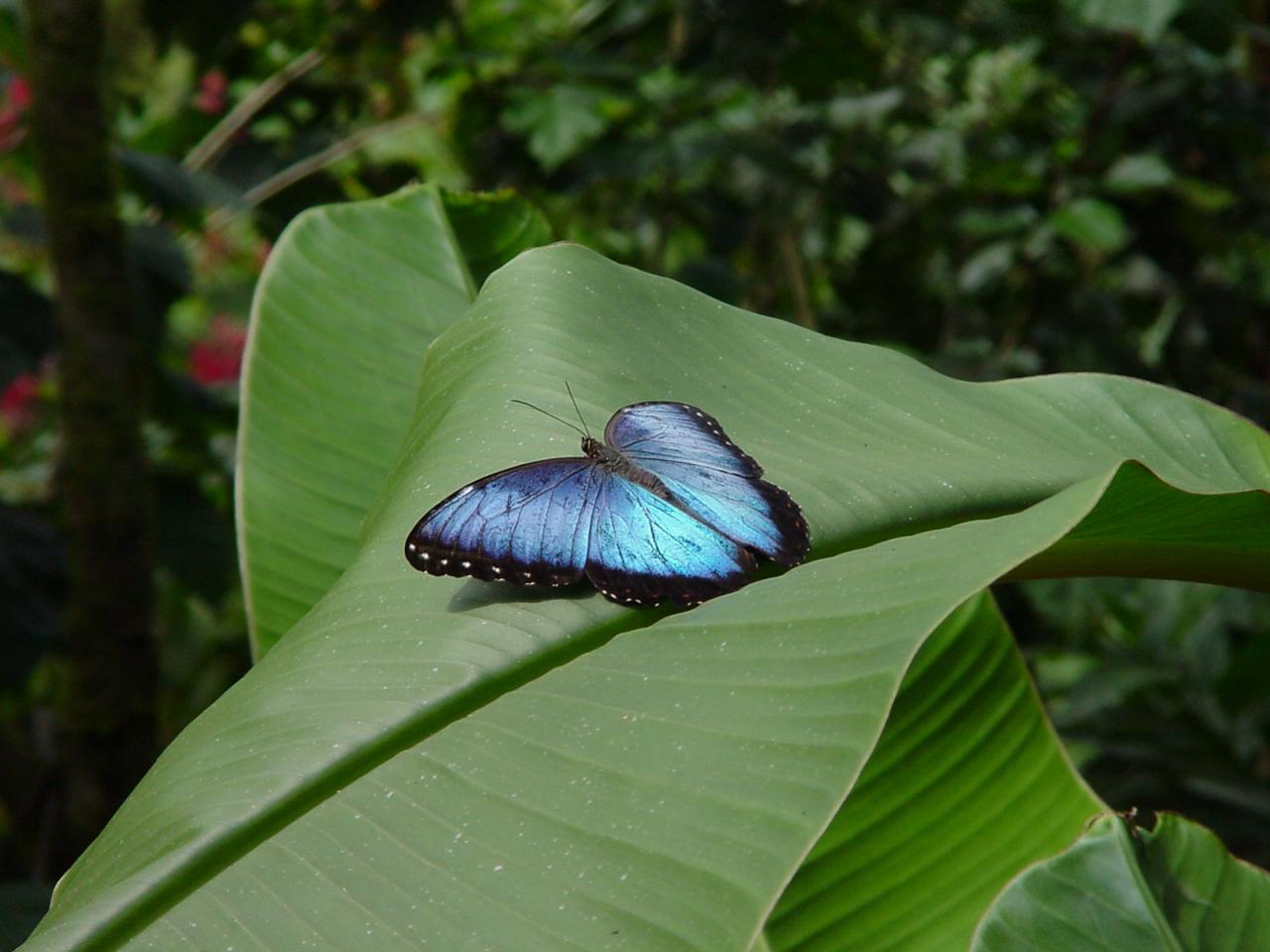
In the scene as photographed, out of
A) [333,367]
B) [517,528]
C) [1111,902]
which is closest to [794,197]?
[333,367]

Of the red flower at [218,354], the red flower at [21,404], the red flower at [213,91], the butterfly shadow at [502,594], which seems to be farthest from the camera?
the red flower at [218,354]

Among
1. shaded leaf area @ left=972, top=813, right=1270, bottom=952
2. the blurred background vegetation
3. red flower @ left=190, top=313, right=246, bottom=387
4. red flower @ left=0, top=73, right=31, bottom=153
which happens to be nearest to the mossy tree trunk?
the blurred background vegetation

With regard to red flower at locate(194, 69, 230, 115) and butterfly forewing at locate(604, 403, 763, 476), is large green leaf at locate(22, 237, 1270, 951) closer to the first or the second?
butterfly forewing at locate(604, 403, 763, 476)

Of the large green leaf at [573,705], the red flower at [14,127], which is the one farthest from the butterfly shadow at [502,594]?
the red flower at [14,127]

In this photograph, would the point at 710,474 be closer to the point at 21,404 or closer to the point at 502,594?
the point at 502,594

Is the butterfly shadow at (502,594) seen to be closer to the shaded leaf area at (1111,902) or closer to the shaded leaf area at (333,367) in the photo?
the shaded leaf area at (1111,902)

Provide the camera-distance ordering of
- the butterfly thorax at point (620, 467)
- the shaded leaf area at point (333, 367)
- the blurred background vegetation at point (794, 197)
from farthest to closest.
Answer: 1. the blurred background vegetation at point (794, 197)
2. the shaded leaf area at point (333, 367)
3. the butterfly thorax at point (620, 467)

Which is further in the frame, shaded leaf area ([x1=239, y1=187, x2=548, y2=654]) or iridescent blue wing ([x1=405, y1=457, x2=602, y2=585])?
shaded leaf area ([x1=239, y1=187, x2=548, y2=654])

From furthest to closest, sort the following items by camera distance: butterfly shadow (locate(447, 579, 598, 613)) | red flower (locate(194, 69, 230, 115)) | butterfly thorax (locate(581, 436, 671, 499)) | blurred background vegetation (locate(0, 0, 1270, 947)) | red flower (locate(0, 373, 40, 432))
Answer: red flower (locate(0, 373, 40, 432)) → red flower (locate(194, 69, 230, 115)) → blurred background vegetation (locate(0, 0, 1270, 947)) → butterfly thorax (locate(581, 436, 671, 499)) → butterfly shadow (locate(447, 579, 598, 613))

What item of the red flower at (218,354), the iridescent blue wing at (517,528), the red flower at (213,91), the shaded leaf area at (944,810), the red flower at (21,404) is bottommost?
the red flower at (218,354)
